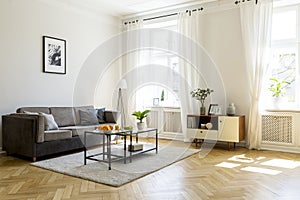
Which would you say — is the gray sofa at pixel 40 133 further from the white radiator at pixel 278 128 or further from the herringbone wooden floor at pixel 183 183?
the white radiator at pixel 278 128

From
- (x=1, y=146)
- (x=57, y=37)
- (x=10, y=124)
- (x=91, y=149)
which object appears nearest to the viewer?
(x=10, y=124)

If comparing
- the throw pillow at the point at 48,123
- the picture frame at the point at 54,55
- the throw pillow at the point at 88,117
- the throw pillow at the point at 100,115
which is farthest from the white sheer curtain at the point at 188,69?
the throw pillow at the point at 48,123

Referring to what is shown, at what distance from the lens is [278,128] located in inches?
189

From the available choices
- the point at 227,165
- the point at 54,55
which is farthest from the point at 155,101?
the point at 227,165

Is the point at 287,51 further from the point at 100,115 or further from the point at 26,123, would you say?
the point at 26,123

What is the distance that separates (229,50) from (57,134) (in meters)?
3.47

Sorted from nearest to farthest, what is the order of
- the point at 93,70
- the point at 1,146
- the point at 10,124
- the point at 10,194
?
the point at 10,194 → the point at 10,124 → the point at 1,146 → the point at 93,70

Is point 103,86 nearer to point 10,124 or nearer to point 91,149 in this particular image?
point 91,149

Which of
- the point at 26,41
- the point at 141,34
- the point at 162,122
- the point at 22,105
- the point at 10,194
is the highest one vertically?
the point at 141,34

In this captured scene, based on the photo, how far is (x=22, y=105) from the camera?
475cm

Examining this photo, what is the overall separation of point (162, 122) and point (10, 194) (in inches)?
153

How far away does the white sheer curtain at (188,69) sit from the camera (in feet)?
18.2

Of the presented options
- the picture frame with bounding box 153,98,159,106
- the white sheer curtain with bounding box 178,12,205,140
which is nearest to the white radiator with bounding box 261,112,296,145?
the white sheer curtain with bounding box 178,12,205,140

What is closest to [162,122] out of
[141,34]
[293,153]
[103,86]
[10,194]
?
[103,86]
